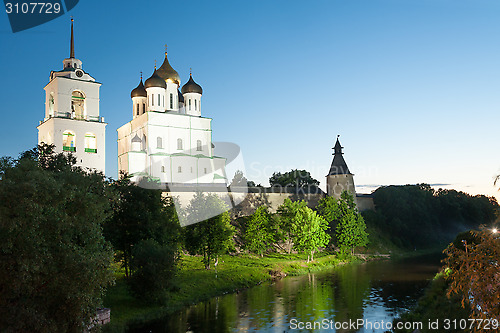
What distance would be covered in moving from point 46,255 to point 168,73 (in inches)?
1740

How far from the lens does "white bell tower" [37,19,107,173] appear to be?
4156cm

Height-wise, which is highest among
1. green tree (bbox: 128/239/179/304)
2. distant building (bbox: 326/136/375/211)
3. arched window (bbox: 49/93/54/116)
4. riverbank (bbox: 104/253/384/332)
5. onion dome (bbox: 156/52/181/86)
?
onion dome (bbox: 156/52/181/86)

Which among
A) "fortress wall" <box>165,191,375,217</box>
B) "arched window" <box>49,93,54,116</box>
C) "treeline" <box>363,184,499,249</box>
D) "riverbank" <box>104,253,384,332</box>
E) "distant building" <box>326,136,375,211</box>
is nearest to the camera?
"riverbank" <box>104,253,384,332</box>

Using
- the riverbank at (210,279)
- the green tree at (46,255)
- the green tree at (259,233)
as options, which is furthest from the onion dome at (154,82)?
the green tree at (46,255)

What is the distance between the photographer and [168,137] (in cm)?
5159

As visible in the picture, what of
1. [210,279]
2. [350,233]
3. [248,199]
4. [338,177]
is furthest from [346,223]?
[210,279]

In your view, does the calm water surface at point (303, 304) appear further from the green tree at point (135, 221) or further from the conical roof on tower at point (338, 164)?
the conical roof on tower at point (338, 164)

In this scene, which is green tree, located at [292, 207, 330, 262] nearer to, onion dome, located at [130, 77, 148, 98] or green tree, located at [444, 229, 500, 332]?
onion dome, located at [130, 77, 148, 98]

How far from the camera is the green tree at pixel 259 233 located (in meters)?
39.3

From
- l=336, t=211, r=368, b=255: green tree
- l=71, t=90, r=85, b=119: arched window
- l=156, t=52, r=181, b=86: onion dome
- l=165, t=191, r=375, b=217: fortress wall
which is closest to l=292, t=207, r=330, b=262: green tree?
l=336, t=211, r=368, b=255: green tree

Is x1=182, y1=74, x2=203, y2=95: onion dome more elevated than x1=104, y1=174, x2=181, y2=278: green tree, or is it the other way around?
x1=182, y1=74, x2=203, y2=95: onion dome

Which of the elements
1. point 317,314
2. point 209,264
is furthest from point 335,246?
point 317,314

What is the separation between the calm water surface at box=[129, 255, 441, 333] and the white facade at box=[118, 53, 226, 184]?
2263 centimetres

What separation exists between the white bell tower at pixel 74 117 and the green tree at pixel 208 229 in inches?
588
